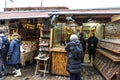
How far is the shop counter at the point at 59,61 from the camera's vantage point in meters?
8.45

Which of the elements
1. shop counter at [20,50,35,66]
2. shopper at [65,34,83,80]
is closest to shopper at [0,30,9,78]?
shop counter at [20,50,35,66]

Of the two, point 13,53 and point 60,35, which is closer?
point 13,53

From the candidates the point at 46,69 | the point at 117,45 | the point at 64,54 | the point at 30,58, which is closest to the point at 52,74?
the point at 46,69

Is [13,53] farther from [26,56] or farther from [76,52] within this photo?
[76,52]

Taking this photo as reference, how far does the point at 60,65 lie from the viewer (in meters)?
8.49

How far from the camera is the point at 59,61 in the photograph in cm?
852

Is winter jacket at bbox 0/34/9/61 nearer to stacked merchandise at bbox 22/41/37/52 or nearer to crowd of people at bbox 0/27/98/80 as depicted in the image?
crowd of people at bbox 0/27/98/80

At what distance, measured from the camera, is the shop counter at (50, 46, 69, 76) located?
8.45 m

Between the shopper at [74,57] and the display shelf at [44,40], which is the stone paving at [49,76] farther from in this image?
the shopper at [74,57]

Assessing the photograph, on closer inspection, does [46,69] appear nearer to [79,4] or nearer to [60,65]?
[60,65]

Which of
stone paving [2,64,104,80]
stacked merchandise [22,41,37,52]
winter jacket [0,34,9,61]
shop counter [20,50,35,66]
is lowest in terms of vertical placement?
stone paving [2,64,104,80]

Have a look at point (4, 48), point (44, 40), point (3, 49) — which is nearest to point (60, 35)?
point (44, 40)

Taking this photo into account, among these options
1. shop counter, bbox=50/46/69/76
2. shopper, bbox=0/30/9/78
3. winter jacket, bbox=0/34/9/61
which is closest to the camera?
shopper, bbox=0/30/9/78

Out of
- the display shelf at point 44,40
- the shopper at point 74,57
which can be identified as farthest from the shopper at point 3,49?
the shopper at point 74,57
